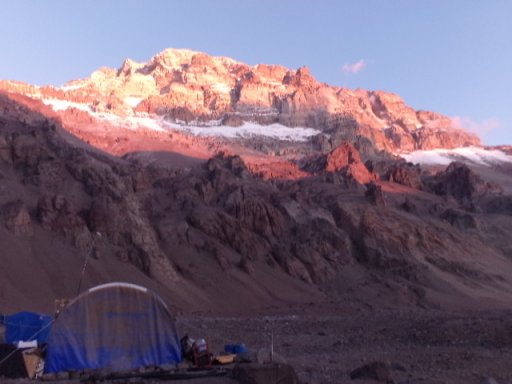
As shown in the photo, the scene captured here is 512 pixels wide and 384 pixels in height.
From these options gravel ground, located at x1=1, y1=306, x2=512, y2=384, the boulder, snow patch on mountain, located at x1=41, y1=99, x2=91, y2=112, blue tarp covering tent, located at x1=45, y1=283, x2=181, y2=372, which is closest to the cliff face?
snow patch on mountain, located at x1=41, y1=99, x2=91, y2=112

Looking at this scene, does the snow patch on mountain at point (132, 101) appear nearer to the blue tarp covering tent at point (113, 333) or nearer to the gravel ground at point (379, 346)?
the gravel ground at point (379, 346)

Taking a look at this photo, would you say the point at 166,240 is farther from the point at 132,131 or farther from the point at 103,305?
the point at 132,131

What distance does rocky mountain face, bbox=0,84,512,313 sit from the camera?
43.8 meters

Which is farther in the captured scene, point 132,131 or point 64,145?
point 132,131

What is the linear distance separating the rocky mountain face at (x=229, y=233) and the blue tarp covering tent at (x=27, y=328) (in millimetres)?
15492

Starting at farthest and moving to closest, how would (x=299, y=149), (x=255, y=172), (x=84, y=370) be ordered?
(x=299, y=149) < (x=255, y=172) < (x=84, y=370)

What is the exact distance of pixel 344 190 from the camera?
3263 inches

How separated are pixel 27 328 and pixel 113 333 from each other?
9.16 ft

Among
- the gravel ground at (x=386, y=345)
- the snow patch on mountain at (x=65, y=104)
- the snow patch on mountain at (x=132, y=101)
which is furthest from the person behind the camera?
the snow patch on mountain at (x=132, y=101)

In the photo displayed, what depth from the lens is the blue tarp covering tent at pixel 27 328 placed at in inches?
777

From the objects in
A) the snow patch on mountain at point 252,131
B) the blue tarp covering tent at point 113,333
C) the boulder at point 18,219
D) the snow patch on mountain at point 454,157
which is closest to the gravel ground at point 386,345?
the blue tarp covering tent at point 113,333

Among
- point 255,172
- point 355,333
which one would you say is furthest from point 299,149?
point 355,333

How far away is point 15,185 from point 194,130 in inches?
4102

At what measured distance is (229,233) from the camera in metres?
59.1
